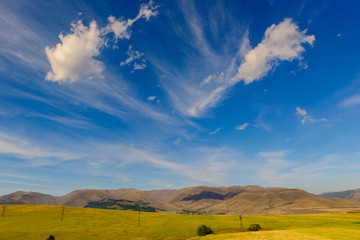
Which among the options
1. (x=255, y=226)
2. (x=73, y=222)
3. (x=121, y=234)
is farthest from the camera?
(x=73, y=222)

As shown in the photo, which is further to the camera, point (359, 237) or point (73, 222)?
point (73, 222)

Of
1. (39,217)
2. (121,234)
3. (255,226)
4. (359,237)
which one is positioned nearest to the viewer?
(359,237)

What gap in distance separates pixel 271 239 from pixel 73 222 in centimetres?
10020

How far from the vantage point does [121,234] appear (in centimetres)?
8756

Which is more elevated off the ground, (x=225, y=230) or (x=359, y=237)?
→ (x=359, y=237)

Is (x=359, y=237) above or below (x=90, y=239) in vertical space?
above

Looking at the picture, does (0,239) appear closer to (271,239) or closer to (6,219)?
(6,219)

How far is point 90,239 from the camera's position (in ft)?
259

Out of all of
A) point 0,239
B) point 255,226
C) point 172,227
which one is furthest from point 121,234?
point 255,226

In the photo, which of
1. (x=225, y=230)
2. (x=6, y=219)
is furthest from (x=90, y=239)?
(x=6, y=219)

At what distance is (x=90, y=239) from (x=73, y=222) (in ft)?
128

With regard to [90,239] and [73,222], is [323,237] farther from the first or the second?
[73,222]

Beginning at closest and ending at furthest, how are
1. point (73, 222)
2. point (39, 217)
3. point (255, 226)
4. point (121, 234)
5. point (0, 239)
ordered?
point (0, 239), point (121, 234), point (255, 226), point (73, 222), point (39, 217)

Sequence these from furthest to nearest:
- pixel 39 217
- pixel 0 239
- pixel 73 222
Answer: pixel 39 217 < pixel 73 222 < pixel 0 239
